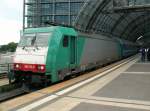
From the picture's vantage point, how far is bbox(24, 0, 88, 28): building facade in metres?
49.9

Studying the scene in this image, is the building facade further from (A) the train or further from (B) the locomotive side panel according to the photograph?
(A) the train

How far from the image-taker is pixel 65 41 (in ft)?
44.8

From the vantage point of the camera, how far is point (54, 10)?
5178 centimetres

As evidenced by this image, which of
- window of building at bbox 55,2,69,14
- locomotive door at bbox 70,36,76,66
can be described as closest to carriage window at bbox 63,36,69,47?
locomotive door at bbox 70,36,76,66

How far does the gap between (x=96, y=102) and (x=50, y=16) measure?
43.9m

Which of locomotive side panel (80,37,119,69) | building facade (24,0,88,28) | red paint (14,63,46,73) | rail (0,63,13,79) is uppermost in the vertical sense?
building facade (24,0,88,28)

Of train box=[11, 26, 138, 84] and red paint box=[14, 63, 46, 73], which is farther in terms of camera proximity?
train box=[11, 26, 138, 84]

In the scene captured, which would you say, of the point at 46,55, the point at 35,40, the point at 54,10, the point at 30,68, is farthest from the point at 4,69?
the point at 54,10

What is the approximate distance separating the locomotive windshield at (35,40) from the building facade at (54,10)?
35488 mm

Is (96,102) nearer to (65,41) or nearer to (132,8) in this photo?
(65,41)

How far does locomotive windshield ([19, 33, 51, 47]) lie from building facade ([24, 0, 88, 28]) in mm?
35488

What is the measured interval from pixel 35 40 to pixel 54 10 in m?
39.2

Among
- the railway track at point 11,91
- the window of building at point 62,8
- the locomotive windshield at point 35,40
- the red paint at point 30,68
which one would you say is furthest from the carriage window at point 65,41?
the window of building at point 62,8

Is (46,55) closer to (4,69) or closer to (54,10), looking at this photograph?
(4,69)
